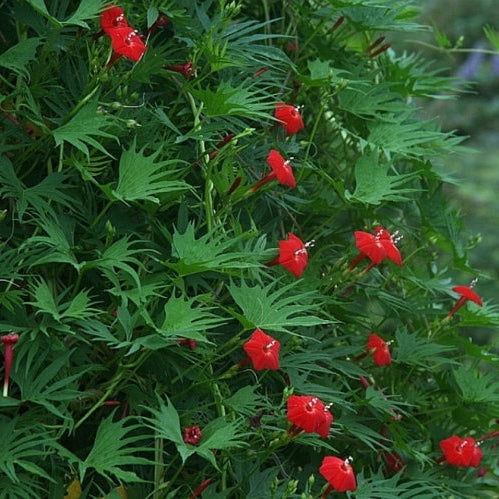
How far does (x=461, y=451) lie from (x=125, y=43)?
76cm

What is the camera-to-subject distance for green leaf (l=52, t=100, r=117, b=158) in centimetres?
115

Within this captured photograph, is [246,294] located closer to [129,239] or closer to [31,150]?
[129,239]

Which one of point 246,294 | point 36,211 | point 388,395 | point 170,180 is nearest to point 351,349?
point 388,395

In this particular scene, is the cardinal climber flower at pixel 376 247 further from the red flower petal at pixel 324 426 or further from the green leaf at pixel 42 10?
the green leaf at pixel 42 10

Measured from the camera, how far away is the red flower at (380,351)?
4.71 ft

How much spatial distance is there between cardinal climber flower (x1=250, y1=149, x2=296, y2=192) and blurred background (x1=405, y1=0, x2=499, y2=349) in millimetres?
2754

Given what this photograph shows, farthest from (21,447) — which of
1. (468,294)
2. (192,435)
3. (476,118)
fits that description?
(476,118)

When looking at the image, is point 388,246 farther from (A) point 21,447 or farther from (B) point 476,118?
(B) point 476,118

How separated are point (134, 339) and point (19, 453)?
175 mm

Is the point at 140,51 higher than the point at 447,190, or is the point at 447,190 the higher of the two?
the point at 140,51

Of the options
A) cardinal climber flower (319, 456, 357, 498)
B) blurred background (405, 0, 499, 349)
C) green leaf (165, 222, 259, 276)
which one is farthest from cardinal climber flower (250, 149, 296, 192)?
blurred background (405, 0, 499, 349)

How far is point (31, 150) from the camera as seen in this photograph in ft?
4.04

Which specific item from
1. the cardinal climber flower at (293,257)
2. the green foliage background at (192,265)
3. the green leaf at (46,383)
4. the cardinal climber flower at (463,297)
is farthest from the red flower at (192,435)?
the cardinal climber flower at (463,297)

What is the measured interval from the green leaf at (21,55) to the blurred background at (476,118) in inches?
118
